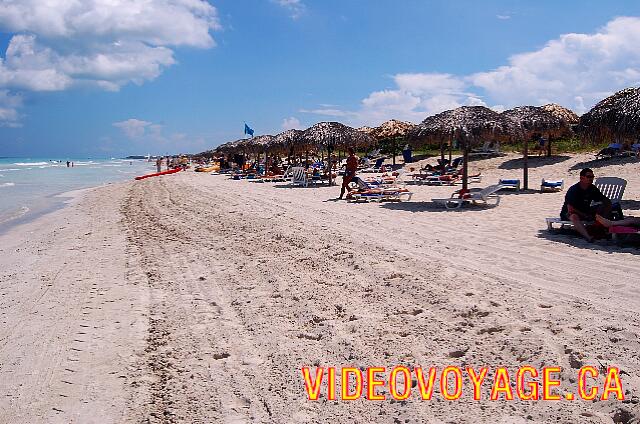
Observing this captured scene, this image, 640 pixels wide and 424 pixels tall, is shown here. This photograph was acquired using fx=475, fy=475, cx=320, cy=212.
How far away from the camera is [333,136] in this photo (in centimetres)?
1681

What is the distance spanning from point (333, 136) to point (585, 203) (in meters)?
11.3

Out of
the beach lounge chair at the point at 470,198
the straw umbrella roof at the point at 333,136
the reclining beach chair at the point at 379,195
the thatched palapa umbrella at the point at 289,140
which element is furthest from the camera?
the thatched palapa umbrella at the point at 289,140

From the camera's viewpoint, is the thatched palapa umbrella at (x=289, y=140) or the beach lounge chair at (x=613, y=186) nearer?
the beach lounge chair at (x=613, y=186)

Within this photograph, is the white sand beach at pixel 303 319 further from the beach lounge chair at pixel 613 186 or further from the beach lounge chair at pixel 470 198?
the beach lounge chair at pixel 470 198

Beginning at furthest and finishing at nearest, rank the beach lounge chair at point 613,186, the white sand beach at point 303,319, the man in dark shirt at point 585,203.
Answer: the beach lounge chair at point 613,186 < the man in dark shirt at point 585,203 < the white sand beach at point 303,319

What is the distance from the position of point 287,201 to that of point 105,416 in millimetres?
8987

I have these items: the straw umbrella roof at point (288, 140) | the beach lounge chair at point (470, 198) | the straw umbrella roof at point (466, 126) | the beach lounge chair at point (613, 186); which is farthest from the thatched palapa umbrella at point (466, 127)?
the straw umbrella roof at point (288, 140)

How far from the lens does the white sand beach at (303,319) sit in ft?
8.90

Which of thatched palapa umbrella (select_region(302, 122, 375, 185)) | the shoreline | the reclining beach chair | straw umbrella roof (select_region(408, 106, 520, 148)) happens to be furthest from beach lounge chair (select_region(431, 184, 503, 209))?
the shoreline

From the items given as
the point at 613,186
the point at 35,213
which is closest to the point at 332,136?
the point at 35,213

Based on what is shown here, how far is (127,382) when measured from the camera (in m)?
3.08

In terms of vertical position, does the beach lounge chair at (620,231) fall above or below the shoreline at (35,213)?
above

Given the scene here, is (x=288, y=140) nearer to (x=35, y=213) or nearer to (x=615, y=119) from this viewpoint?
(x=35, y=213)

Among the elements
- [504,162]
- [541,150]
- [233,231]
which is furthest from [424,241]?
[541,150]
